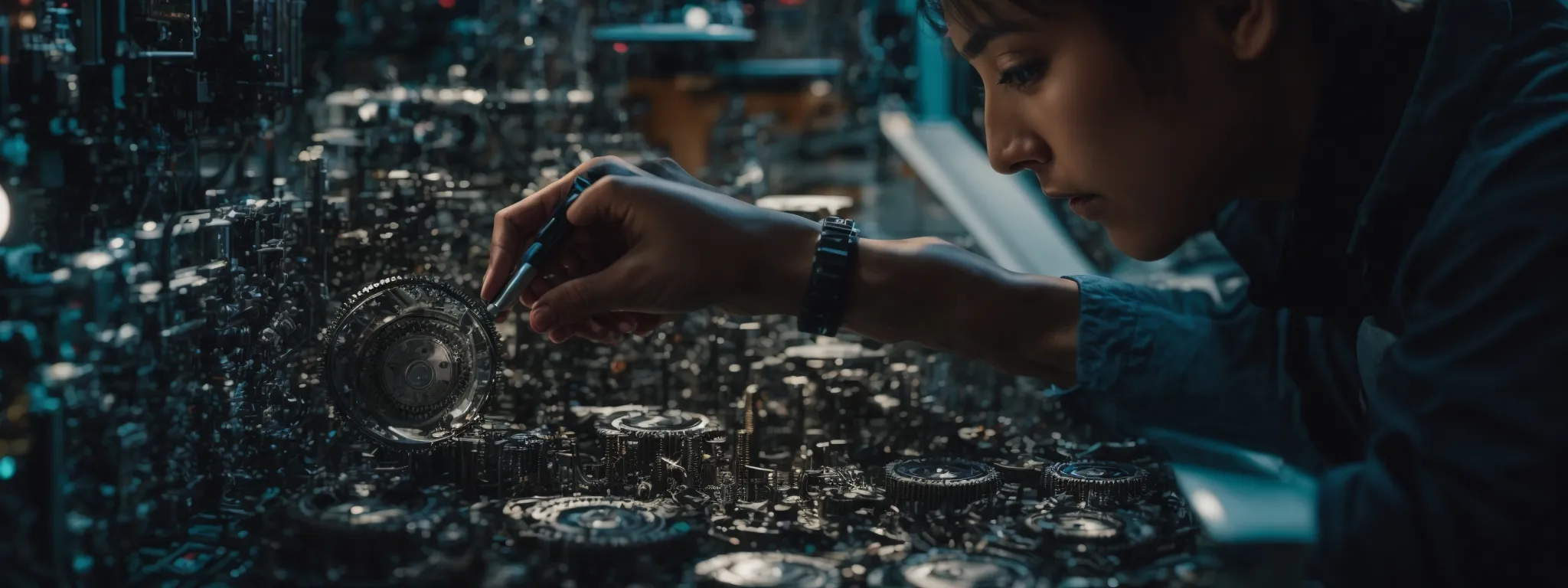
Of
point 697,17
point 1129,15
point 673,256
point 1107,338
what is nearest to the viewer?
point 1129,15

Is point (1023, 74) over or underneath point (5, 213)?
over

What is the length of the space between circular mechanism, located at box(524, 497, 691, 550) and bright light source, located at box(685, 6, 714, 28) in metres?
2.33

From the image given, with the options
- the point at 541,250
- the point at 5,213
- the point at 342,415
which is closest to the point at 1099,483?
the point at 541,250

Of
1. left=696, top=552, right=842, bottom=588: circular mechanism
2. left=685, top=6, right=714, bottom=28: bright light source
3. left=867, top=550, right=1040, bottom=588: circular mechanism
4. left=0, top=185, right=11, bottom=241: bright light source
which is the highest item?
left=685, top=6, right=714, bottom=28: bright light source

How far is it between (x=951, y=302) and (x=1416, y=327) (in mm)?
405

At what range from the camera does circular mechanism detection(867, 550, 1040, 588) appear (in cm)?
75

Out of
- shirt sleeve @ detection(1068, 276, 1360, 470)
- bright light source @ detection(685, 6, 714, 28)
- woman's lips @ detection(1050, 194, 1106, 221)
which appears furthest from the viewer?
bright light source @ detection(685, 6, 714, 28)

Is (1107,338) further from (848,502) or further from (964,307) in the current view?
(848,502)

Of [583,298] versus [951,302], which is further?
[951,302]

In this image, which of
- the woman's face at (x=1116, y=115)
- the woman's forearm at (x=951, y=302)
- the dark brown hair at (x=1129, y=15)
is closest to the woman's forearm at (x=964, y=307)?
the woman's forearm at (x=951, y=302)

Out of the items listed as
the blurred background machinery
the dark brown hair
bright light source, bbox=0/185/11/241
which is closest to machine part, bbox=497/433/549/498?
the blurred background machinery

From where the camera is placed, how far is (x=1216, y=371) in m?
1.29

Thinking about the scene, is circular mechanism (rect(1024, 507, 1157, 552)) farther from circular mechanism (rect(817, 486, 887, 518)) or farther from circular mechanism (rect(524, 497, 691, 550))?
circular mechanism (rect(524, 497, 691, 550))

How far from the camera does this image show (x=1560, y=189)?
2.58 ft
